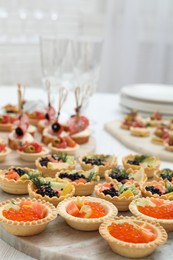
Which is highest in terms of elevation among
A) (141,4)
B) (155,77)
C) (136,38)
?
(141,4)

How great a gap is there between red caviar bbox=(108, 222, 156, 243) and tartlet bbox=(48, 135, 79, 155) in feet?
2.95

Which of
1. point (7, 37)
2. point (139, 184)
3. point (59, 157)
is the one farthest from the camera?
point (7, 37)

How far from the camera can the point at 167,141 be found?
8.30 feet

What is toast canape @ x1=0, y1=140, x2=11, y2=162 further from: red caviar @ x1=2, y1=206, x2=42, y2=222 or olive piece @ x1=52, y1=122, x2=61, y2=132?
red caviar @ x1=2, y1=206, x2=42, y2=222

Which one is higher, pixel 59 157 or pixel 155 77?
pixel 59 157

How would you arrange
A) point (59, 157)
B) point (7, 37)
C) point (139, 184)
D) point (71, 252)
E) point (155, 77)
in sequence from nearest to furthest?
point (71, 252) < point (139, 184) < point (59, 157) < point (7, 37) < point (155, 77)

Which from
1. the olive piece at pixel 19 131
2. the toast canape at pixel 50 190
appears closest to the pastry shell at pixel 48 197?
the toast canape at pixel 50 190

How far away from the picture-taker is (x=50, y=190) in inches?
70.5

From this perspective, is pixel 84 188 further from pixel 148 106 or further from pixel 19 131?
pixel 148 106

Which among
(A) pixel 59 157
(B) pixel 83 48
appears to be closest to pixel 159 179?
(A) pixel 59 157

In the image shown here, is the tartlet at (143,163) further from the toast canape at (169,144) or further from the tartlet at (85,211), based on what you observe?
the tartlet at (85,211)

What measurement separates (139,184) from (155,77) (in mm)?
3307

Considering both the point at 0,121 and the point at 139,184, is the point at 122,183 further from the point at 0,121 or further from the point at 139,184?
the point at 0,121

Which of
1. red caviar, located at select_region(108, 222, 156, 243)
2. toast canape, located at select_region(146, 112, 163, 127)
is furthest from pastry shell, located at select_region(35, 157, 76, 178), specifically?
toast canape, located at select_region(146, 112, 163, 127)
